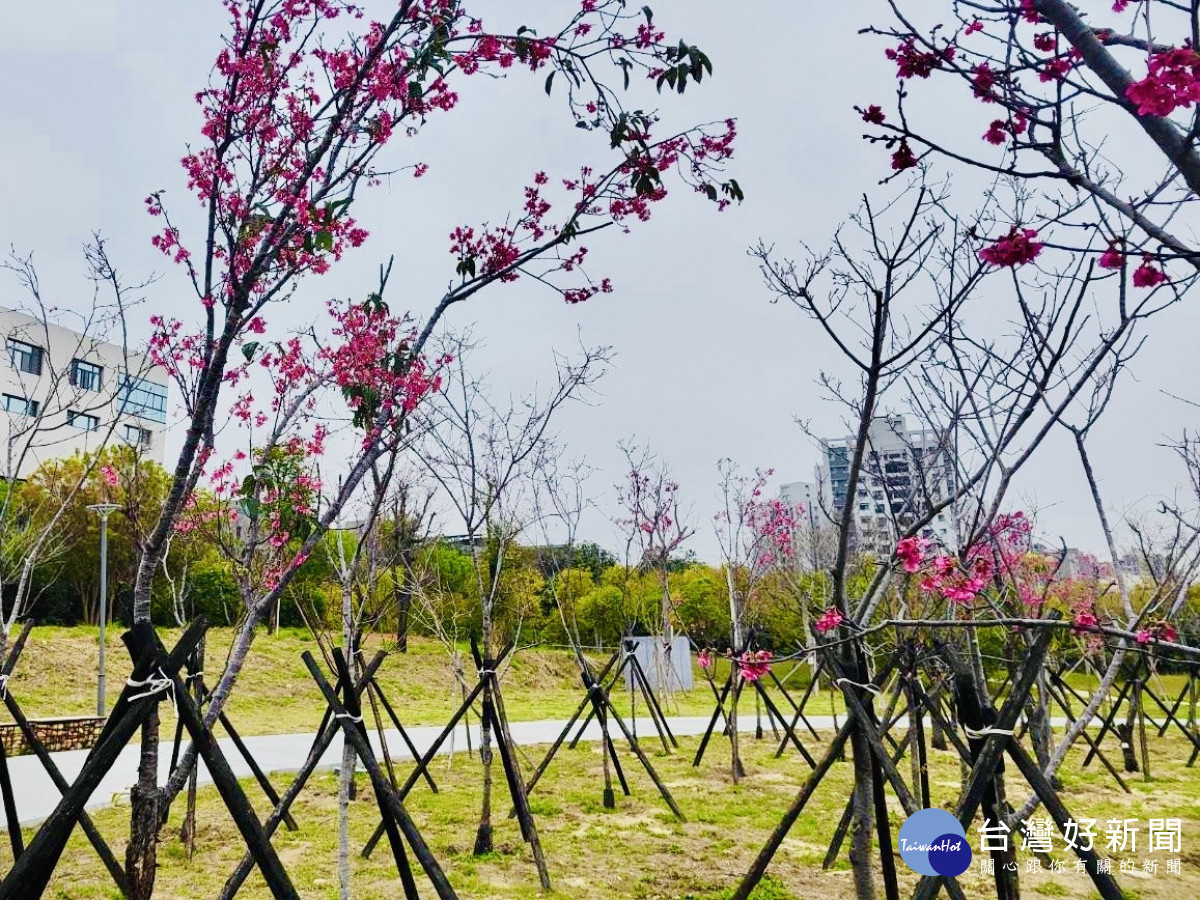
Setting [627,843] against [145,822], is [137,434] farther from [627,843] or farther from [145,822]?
[627,843]

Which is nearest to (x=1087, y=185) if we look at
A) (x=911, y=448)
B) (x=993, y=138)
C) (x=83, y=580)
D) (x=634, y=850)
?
(x=993, y=138)

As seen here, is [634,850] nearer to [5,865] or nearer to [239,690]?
[5,865]

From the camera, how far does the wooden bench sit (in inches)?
390

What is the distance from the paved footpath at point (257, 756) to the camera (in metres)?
7.12

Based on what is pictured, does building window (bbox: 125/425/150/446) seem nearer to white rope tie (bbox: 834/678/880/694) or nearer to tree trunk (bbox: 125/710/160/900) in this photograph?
tree trunk (bbox: 125/710/160/900)

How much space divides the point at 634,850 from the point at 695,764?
3.53 metres

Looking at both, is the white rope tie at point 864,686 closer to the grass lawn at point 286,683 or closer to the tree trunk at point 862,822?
the tree trunk at point 862,822

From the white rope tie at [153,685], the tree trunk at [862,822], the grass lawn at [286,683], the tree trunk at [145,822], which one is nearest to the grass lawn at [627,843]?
the tree trunk at [862,822]

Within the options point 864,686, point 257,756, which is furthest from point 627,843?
point 257,756

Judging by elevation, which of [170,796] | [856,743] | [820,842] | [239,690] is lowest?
→ [239,690]

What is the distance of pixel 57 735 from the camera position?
10117 millimetres

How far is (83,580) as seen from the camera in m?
19.9

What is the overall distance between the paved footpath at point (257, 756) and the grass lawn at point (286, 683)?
3.77 feet

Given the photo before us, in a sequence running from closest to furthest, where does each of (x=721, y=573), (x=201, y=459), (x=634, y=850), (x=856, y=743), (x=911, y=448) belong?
(x=856, y=743), (x=201, y=459), (x=911, y=448), (x=634, y=850), (x=721, y=573)
